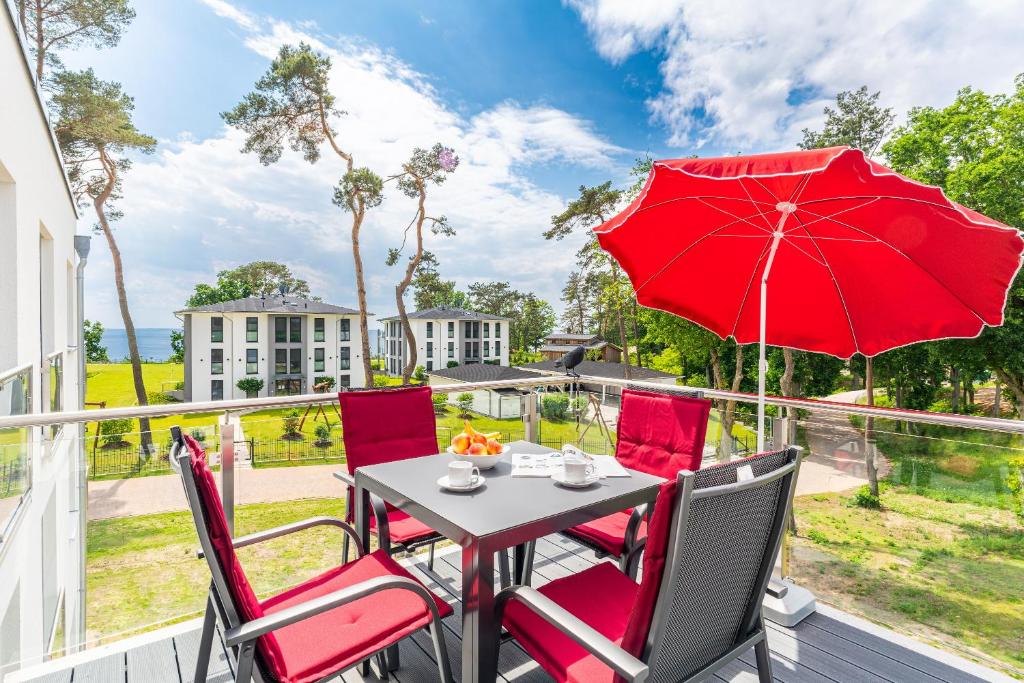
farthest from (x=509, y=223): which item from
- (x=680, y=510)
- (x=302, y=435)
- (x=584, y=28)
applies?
(x=680, y=510)

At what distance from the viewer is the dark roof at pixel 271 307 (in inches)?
1148

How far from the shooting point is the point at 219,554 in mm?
1320

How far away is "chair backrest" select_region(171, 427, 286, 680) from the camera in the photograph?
51.1 inches

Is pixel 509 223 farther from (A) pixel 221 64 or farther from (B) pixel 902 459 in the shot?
(B) pixel 902 459

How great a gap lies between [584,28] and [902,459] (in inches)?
712

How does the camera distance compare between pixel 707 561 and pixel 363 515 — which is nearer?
pixel 707 561

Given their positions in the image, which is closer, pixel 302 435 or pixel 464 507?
pixel 464 507

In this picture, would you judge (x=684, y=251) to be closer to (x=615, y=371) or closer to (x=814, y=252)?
(x=814, y=252)

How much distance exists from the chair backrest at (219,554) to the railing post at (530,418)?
255 centimetres

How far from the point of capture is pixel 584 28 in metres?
17.1

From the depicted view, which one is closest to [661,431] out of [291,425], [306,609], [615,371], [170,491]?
[306,609]

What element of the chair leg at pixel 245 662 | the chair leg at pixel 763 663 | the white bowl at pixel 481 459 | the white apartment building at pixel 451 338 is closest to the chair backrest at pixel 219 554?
the chair leg at pixel 245 662

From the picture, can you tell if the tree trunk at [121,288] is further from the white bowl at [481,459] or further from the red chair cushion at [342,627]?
the red chair cushion at [342,627]

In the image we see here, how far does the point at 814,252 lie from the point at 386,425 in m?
2.38
